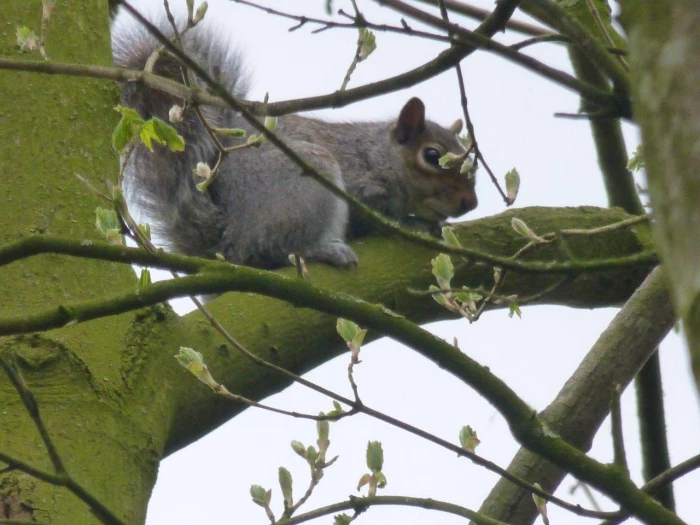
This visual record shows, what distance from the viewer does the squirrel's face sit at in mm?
3447

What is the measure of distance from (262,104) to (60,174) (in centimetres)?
74

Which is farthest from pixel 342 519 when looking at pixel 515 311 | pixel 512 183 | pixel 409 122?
pixel 409 122

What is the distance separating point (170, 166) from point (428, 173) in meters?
1.04

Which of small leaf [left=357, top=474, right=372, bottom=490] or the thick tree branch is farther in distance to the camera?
the thick tree branch

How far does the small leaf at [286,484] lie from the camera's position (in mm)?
1395

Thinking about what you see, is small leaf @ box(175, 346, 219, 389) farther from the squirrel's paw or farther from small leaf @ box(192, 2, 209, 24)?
the squirrel's paw

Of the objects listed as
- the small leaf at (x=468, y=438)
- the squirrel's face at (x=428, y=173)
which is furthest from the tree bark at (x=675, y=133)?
the squirrel's face at (x=428, y=173)

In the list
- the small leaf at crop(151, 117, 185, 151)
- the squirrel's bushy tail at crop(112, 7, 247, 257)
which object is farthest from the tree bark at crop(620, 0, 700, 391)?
the squirrel's bushy tail at crop(112, 7, 247, 257)

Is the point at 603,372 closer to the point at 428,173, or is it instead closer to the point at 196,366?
the point at 196,366

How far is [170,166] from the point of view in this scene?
2822mm

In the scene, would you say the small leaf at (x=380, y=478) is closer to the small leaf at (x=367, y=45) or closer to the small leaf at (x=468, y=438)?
the small leaf at (x=468, y=438)

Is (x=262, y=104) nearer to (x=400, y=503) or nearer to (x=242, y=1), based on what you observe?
(x=242, y=1)

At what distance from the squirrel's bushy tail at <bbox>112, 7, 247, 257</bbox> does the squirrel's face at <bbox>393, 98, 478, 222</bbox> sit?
32.0 inches

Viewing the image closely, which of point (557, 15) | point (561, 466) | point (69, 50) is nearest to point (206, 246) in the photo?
point (69, 50)
